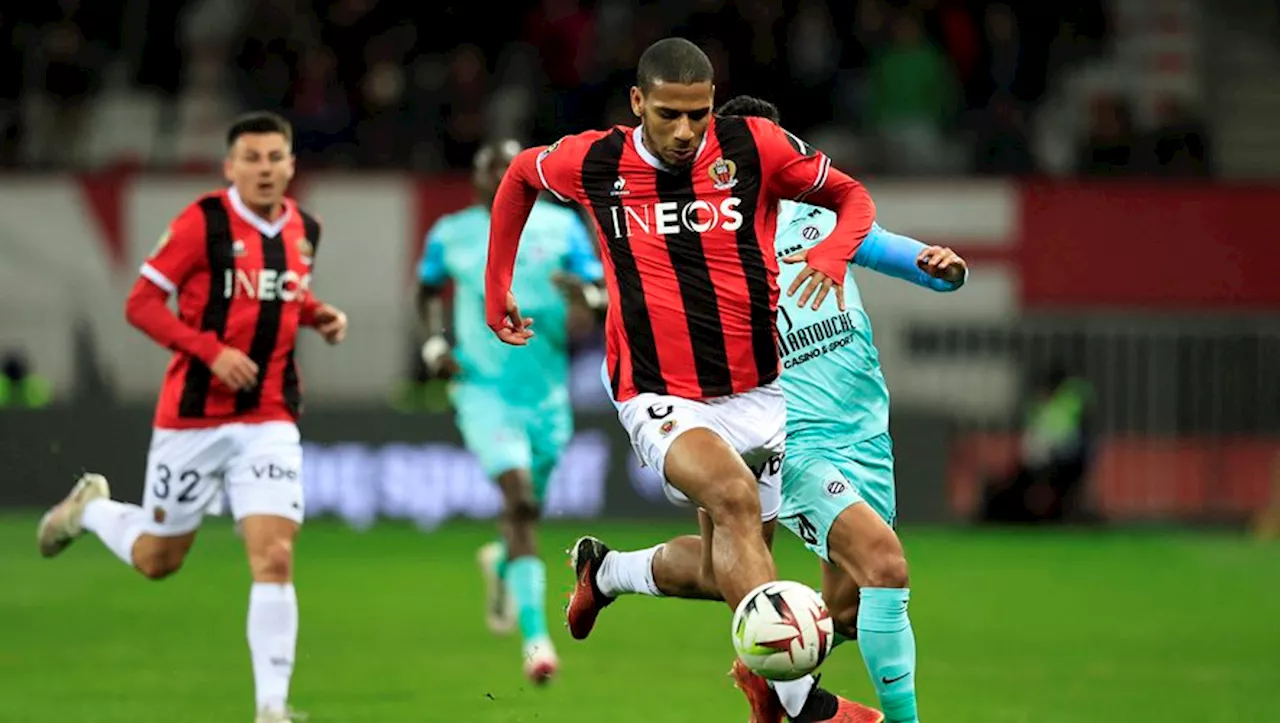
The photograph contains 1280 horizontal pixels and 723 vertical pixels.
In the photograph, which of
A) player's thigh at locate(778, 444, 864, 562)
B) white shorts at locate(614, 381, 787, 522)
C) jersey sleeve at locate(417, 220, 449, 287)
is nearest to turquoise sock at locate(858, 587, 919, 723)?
player's thigh at locate(778, 444, 864, 562)

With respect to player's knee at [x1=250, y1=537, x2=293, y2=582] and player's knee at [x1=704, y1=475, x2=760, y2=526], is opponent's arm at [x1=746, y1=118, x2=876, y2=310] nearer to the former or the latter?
player's knee at [x1=704, y1=475, x2=760, y2=526]

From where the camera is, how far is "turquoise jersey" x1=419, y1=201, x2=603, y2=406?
1257 cm

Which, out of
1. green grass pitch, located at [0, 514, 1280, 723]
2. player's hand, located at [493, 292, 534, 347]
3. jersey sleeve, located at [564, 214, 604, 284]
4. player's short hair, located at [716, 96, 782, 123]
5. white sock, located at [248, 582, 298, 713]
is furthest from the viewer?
jersey sleeve, located at [564, 214, 604, 284]

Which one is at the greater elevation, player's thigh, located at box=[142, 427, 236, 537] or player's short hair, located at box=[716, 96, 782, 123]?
player's short hair, located at box=[716, 96, 782, 123]

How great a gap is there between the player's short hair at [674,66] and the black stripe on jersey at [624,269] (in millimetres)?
353

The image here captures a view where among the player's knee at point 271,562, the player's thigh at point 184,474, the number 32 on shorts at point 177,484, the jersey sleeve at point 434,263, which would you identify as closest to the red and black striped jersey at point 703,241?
the player's knee at point 271,562

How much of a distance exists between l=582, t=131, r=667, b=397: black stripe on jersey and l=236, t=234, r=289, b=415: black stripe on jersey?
2.07 metres

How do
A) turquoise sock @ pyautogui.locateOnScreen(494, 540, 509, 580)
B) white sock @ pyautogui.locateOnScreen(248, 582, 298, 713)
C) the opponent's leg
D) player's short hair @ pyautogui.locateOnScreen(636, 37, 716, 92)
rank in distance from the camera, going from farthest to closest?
turquoise sock @ pyautogui.locateOnScreen(494, 540, 509, 580), the opponent's leg, white sock @ pyautogui.locateOnScreen(248, 582, 298, 713), player's short hair @ pyautogui.locateOnScreen(636, 37, 716, 92)

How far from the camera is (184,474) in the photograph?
31.8 feet

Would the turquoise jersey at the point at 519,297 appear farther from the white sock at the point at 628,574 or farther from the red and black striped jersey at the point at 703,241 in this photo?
the red and black striped jersey at the point at 703,241

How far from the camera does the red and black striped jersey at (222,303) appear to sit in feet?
31.4

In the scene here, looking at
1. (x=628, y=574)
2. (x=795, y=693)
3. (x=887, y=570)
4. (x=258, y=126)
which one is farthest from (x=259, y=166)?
(x=795, y=693)

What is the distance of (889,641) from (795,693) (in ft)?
1.56

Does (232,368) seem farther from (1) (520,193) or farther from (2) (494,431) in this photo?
(2) (494,431)
